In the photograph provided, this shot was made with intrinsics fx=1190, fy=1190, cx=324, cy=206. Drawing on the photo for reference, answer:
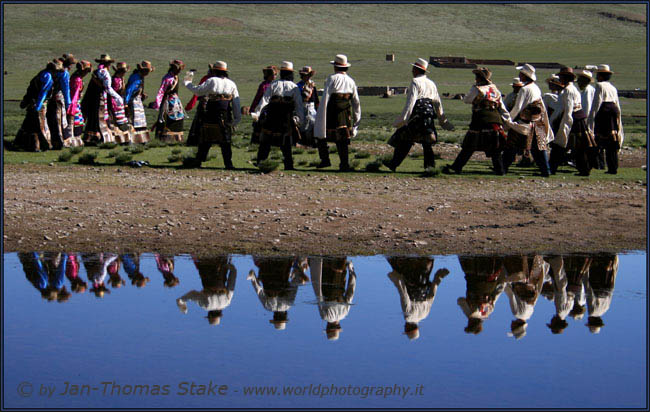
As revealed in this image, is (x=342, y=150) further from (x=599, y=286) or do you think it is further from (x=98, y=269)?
(x=599, y=286)

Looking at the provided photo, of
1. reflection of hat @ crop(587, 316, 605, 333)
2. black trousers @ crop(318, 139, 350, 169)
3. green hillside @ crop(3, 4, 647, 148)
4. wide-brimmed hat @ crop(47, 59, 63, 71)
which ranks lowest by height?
green hillside @ crop(3, 4, 647, 148)

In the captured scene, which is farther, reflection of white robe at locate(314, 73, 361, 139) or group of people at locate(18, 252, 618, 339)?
reflection of white robe at locate(314, 73, 361, 139)

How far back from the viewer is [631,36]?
9488cm

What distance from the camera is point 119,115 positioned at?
21828mm

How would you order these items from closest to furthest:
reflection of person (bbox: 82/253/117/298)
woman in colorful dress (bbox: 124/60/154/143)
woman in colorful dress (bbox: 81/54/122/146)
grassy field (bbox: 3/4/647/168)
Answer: reflection of person (bbox: 82/253/117/298) < woman in colorful dress (bbox: 81/54/122/146) < woman in colorful dress (bbox: 124/60/154/143) < grassy field (bbox: 3/4/647/168)

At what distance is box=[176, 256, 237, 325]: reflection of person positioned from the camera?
9.05m

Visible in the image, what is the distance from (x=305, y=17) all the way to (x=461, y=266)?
90.4 m

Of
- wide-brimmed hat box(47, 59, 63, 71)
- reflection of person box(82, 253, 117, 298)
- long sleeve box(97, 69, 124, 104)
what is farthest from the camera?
long sleeve box(97, 69, 124, 104)

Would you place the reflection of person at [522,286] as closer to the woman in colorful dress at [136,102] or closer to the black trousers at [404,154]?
the black trousers at [404,154]

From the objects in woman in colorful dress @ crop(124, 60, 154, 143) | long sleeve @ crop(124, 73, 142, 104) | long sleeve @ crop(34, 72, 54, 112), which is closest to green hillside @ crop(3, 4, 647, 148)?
woman in colorful dress @ crop(124, 60, 154, 143)

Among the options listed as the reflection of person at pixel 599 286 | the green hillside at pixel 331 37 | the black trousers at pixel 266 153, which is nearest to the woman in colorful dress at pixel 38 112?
the black trousers at pixel 266 153

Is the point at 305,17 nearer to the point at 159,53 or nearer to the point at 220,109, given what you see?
the point at 159,53

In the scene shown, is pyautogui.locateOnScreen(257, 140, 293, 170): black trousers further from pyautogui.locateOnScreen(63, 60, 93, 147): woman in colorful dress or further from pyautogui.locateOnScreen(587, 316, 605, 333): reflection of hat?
pyautogui.locateOnScreen(587, 316, 605, 333): reflection of hat

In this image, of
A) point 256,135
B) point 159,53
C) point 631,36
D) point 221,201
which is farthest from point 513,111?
point 631,36
